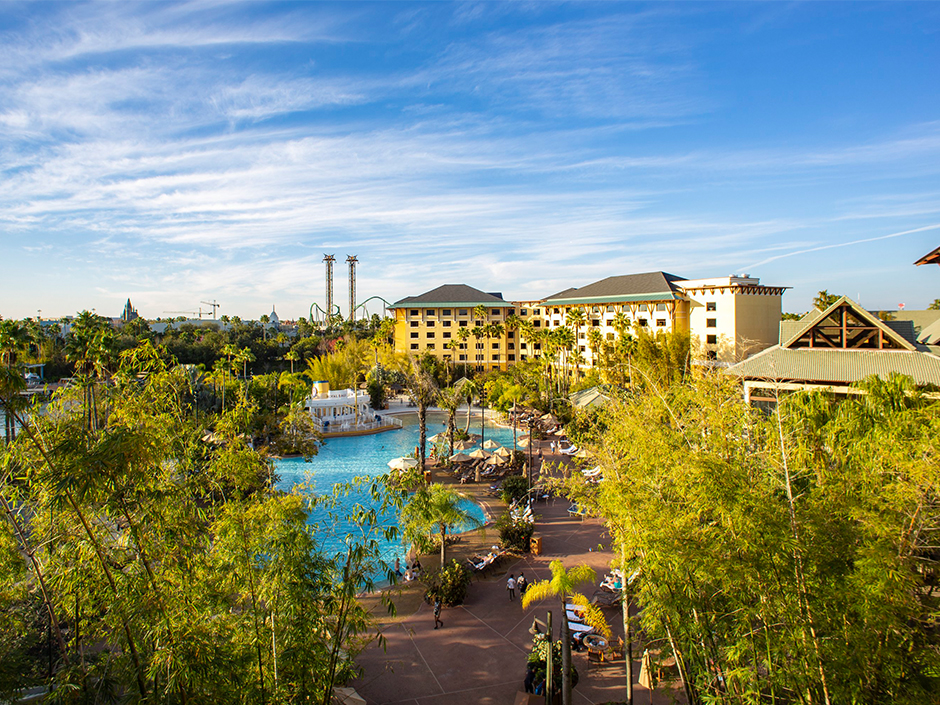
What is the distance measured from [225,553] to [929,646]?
28.5ft

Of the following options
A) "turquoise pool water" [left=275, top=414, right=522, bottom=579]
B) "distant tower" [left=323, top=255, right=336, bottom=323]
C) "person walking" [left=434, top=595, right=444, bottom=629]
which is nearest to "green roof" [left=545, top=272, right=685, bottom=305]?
"turquoise pool water" [left=275, top=414, right=522, bottom=579]

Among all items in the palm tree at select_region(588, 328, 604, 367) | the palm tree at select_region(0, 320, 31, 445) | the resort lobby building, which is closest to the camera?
the palm tree at select_region(0, 320, 31, 445)

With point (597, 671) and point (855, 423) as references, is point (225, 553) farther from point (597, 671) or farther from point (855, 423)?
point (855, 423)

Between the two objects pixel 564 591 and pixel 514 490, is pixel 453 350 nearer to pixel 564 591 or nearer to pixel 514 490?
pixel 514 490

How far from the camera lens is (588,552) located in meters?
16.4

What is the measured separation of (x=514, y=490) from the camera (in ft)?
69.9

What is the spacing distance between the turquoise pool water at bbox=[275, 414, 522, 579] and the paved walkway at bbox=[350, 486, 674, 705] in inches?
154

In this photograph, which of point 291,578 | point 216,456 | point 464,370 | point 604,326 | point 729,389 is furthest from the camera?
point 464,370

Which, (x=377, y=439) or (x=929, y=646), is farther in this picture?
(x=377, y=439)

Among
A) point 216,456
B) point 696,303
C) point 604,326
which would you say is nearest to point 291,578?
point 216,456

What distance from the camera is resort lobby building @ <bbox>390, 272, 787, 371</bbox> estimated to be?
40.5 metres

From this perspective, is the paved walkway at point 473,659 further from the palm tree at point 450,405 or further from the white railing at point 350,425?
the white railing at point 350,425

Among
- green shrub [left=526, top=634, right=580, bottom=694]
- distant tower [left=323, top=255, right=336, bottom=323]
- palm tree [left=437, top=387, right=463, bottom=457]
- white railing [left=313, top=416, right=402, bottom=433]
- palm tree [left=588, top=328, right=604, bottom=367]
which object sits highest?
distant tower [left=323, top=255, right=336, bottom=323]

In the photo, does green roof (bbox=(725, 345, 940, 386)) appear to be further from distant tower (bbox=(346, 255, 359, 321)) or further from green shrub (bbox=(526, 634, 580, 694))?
distant tower (bbox=(346, 255, 359, 321))
